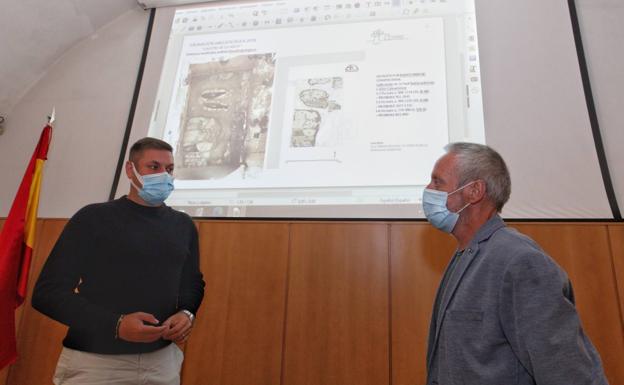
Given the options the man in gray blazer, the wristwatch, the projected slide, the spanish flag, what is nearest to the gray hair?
the man in gray blazer

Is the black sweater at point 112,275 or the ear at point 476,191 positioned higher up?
the ear at point 476,191

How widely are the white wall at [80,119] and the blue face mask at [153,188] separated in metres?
1.31

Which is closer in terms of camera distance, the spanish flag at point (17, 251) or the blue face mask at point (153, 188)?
the blue face mask at point (153, 188)

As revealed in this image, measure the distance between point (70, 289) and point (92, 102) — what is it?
218 centimetres

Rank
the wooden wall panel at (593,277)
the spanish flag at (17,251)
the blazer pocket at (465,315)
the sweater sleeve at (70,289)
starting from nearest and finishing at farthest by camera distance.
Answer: the blazer pocket at (465,315), the sweater sleeve at (70,289), the wooden wall panel at (593,277), the spanish flag at (17,251)

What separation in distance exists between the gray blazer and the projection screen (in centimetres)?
113

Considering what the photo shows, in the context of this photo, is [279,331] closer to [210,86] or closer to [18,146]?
[210,86]

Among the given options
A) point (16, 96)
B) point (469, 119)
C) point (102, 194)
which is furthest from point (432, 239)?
point (16, 96)

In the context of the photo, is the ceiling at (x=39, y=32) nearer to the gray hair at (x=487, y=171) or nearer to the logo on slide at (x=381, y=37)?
the logo on slide at (x=381, y=37)

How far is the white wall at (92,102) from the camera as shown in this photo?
2309 mm

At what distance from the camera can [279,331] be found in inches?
83.4

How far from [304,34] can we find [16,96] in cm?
249

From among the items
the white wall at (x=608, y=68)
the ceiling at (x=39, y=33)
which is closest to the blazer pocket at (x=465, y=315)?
the white wall at (x=608, y=68)

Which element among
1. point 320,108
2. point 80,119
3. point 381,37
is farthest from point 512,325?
point 80,119
